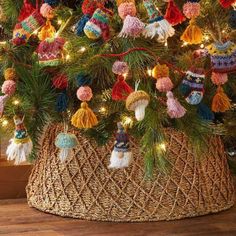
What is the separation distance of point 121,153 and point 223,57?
0.25 m

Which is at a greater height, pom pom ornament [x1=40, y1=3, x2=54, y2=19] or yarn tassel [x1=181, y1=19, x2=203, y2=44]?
pom pom ornament [x1=40, y1=3, x2=54, y2=19]

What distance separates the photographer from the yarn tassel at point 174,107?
0.86 meters

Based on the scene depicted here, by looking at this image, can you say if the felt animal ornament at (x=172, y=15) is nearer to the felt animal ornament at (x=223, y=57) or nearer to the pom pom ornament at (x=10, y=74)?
the felt animal ornament at (x=223, y=57)

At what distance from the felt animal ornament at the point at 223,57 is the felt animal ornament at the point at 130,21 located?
0.46 feet

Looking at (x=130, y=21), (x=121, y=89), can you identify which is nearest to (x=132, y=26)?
(x=130, y=21)

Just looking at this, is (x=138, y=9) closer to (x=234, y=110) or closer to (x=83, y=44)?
(x=83, y=44)

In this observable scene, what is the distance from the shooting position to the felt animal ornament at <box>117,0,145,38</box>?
85 cm

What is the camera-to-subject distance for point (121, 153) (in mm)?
905

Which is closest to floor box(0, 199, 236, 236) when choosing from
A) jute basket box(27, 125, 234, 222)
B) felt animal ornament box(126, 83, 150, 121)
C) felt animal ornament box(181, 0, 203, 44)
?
jute basket box(27, 125, 234, 222)

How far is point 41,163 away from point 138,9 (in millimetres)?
399

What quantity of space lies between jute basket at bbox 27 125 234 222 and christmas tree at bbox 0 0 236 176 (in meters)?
0.05

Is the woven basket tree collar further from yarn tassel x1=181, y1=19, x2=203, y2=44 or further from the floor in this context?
the floor

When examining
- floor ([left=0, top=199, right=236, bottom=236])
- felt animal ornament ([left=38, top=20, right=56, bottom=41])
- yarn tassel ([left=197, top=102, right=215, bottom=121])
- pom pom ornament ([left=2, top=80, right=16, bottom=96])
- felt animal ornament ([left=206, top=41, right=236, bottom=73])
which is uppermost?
felt animal ornament ([left=38, top=20, right=56, bottom=41])

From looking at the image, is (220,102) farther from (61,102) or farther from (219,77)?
(61,102)
